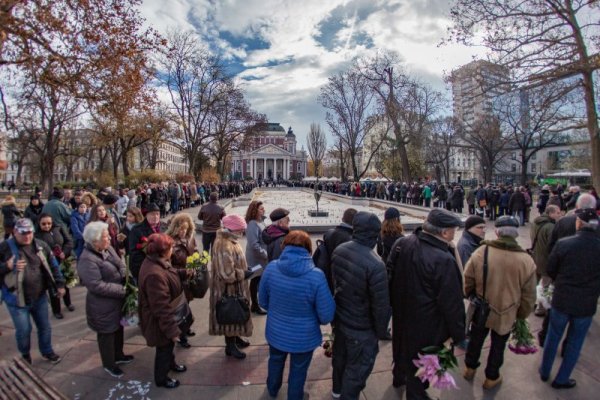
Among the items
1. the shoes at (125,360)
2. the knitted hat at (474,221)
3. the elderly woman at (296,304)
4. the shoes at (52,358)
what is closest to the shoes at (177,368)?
the shoes at (125,360)

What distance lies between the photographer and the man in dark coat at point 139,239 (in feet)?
15.6

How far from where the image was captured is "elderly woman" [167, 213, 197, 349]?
4320 mm

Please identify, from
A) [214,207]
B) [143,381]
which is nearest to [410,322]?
[143,381]

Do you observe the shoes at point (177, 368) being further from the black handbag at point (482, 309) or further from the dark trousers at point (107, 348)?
the black handbag at point (482, 309)

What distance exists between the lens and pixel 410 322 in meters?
3.13

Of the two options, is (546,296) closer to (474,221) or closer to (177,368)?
(474,221)

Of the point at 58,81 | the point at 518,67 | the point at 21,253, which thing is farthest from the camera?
the point at 518,67

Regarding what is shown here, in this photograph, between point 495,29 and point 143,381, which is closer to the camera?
point 143,381

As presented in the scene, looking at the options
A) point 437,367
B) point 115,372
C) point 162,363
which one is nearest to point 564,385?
point 437,367

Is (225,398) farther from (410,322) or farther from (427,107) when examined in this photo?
(427,107)

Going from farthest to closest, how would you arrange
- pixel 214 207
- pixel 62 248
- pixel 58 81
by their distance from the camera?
pixel 58 81
pixel 214 207
pixel 62 248

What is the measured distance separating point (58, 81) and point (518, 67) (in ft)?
54.1

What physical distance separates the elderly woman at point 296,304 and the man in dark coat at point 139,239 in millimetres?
2282

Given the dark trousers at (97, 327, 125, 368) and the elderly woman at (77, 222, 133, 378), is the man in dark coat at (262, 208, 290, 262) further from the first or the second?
the dark trousers at (97, 327, 125, 368)
